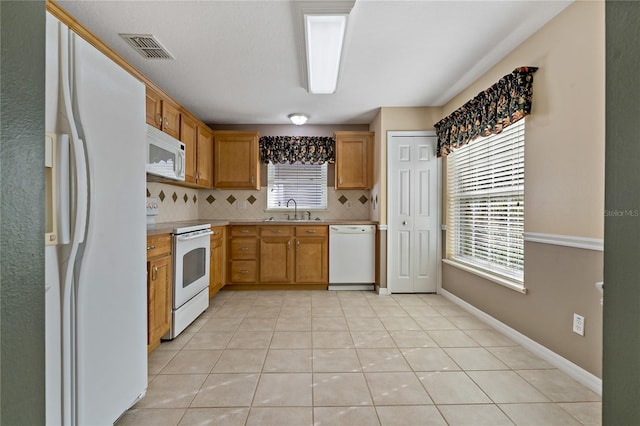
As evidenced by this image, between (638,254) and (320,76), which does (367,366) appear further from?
(320,76)

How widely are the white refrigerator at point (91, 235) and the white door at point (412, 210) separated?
9.58ft

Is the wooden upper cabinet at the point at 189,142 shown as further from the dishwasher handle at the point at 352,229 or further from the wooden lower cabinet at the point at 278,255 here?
the dishwasher handle at the point at 352,229

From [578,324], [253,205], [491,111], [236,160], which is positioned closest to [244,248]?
[253,205]

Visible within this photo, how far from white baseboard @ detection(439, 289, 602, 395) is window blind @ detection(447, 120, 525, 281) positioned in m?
0.44

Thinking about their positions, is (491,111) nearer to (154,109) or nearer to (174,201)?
(154,109)

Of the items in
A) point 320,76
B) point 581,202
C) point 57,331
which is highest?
Result: point 320,76

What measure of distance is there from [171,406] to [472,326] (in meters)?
2.46

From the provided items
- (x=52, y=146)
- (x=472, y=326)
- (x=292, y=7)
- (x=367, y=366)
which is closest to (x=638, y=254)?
(x=52, y=146)

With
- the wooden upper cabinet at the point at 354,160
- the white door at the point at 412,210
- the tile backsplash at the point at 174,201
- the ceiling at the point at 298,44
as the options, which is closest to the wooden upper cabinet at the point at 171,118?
the ceiling at the point at 298,44

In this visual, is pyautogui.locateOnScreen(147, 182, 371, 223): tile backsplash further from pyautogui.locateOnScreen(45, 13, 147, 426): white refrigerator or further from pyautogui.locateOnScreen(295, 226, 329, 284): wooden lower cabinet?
pyautogui.locateOnScreen(45, 13, 147, 426): white refrigerator

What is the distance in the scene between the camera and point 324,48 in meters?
2.33

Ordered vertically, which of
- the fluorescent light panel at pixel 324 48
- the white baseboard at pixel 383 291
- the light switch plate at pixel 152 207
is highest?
the fluorescent light panel at pixel 324 48

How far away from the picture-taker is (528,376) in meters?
1.91

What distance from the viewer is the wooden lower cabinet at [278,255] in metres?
3.96
